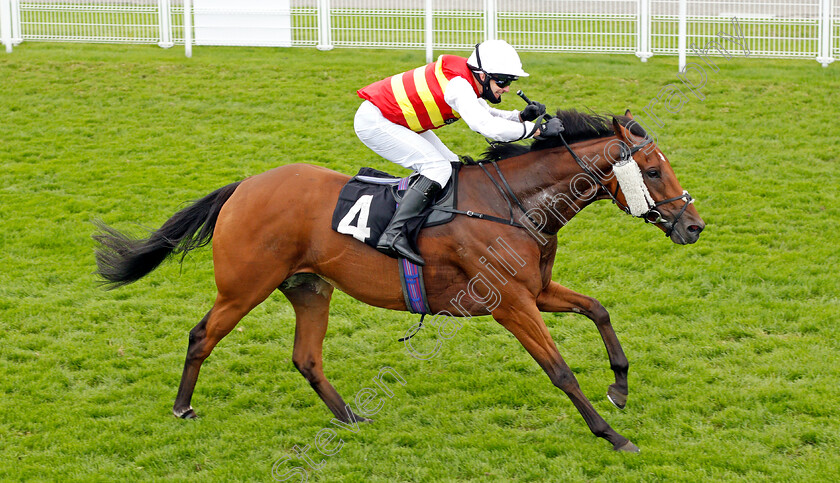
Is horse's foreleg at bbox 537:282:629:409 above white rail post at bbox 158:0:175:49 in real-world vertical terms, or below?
below

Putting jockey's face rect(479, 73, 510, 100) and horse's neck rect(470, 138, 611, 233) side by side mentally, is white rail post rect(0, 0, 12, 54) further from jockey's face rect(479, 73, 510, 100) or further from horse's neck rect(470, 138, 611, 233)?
horse's neck rect(470, 138, 611, 233)

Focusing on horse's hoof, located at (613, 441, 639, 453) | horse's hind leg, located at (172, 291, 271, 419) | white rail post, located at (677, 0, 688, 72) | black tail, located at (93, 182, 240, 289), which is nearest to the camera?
horse's hoof, located at (613, 441, 639, 453)

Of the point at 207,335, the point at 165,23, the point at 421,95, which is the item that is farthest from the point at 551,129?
the point at 165,23

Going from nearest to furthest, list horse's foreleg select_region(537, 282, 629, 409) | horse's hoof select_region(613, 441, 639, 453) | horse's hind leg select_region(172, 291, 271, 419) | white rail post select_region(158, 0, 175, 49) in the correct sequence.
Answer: horse's hoof select_region(613, 441, 639, 453), horse's foreleg select_region(537, 282, 629, 409), horse's hind leg select_region(172, 291, 271, 419), white rail post select_region(158, 0, 175, 49)

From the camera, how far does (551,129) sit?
4.57 m

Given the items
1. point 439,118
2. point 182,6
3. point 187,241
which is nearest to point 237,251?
point 187,241

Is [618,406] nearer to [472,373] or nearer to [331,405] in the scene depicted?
[472,373]

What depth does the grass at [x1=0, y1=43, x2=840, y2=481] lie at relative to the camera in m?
4.57

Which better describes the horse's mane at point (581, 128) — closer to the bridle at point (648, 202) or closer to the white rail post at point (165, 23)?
the bridle at point (648, 202)

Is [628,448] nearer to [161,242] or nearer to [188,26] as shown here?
[161,242]

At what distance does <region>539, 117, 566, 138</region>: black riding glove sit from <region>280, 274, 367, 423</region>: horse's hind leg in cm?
168

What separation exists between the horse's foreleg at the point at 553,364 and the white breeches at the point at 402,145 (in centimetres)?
86

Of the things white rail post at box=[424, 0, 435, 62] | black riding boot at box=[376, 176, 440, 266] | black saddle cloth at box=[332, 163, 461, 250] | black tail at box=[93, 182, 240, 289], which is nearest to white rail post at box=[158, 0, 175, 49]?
white rail post at box=[424, 0, 435, 62]

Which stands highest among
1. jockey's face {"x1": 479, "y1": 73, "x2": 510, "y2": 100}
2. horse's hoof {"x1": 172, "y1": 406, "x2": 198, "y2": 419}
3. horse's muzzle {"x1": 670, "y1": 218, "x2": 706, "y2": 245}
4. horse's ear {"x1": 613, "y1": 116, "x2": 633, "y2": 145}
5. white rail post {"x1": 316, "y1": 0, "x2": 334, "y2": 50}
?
white rail post {"x1": 316, "y1": 0, "x2": 334, "y2": 50}
